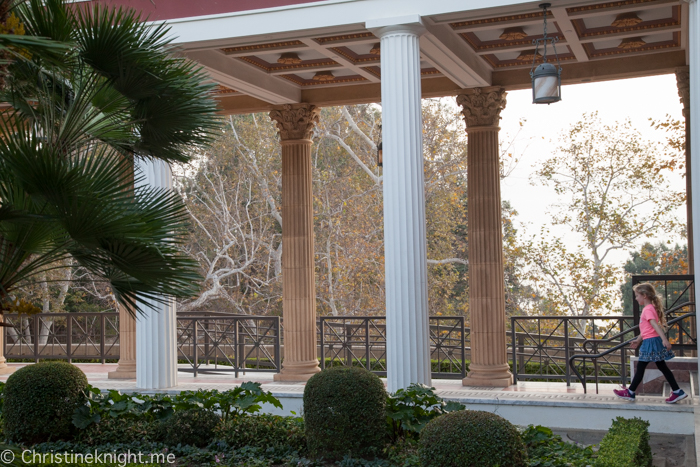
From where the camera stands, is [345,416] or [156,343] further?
[156,343]

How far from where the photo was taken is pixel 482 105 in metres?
14.1

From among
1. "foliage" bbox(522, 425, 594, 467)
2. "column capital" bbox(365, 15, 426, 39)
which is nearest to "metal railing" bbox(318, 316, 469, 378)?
"column capital" bbox(365, 15, 426, 39)

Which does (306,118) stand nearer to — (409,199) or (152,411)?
(409,199)

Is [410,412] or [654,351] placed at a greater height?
[654,351]

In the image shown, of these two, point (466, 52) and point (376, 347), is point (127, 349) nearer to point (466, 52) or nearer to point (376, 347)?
point (466, 52)

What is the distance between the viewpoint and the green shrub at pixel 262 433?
316 inches

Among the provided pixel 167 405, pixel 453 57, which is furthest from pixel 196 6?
pixel 167 405

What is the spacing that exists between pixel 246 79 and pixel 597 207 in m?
13.2

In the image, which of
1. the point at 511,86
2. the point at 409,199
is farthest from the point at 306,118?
the point at 409,199

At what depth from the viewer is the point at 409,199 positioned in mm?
10094

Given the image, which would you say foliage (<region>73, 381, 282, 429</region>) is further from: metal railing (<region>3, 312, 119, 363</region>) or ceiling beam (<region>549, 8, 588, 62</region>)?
metal railing (<region>3, 312, 119, 363</region>)

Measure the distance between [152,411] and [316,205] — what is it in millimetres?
16909

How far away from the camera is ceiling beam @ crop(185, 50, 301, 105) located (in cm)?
1267

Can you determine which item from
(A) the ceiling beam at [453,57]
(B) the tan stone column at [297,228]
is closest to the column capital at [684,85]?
(A) the ceiling beam at [453,57]
